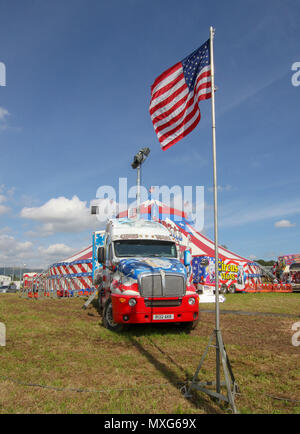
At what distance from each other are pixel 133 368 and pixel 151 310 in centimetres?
229

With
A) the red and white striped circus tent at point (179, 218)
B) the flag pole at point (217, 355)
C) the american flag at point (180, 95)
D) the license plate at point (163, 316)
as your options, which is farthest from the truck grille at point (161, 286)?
the red and white striped circus tent at point (179, 218)

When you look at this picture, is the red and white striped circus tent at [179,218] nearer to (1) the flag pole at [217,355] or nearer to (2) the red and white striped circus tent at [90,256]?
(2) the red and white striped circus tent at [90,256]

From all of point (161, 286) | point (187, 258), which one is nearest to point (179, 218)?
point (187, 258)

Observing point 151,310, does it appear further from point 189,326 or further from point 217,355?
point 217,355

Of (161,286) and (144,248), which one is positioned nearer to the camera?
(161,286)

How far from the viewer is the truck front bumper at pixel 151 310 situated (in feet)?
24.2

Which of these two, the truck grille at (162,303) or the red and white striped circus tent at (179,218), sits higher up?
the red and white striped circus tent at (179,218)

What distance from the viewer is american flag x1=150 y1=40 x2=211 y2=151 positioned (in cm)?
525

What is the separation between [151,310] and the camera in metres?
7.46

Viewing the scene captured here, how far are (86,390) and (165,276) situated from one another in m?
3.81

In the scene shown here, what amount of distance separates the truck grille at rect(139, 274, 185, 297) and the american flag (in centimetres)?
304

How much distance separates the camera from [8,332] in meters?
7.70
